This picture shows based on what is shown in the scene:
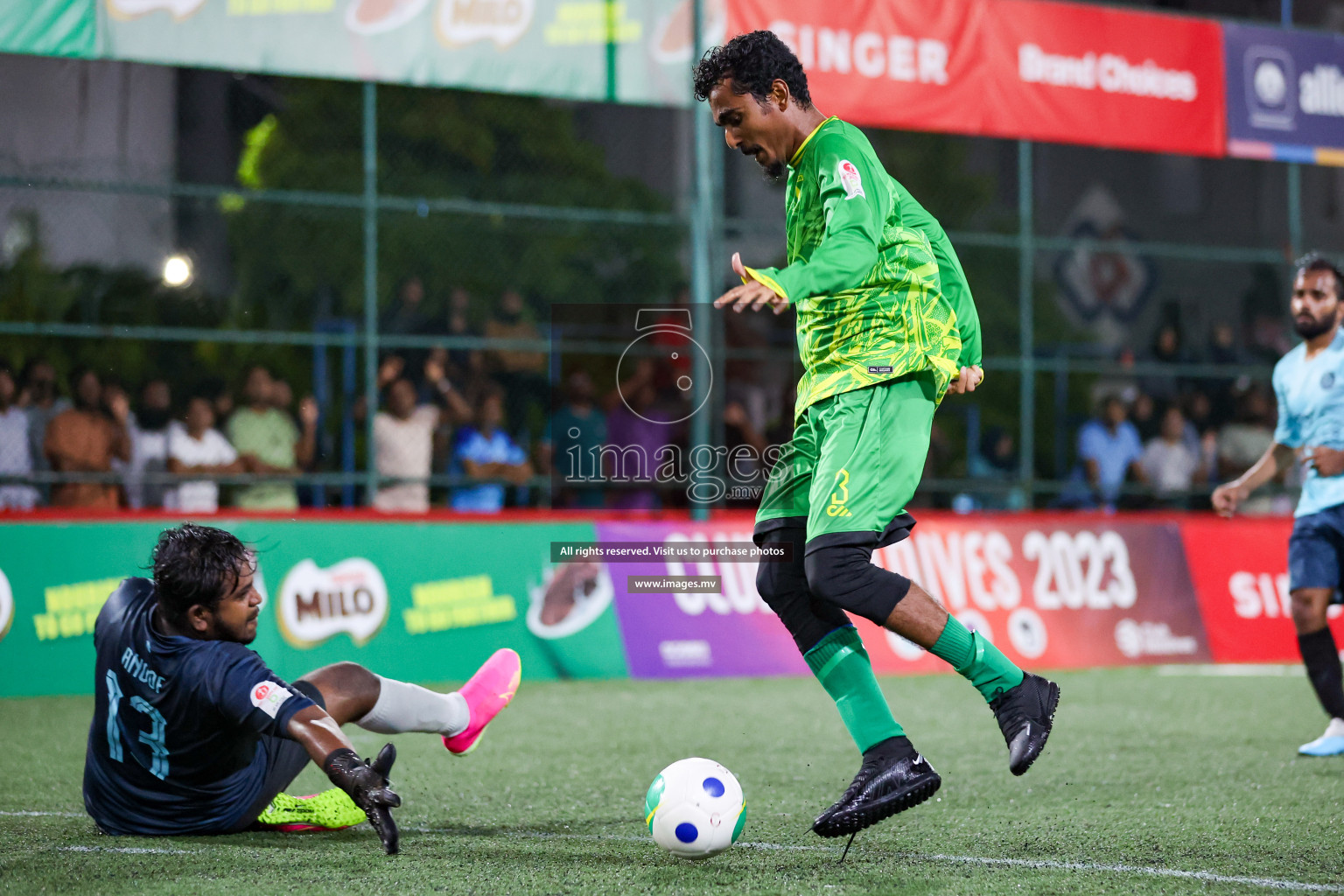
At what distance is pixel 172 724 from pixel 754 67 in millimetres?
2492

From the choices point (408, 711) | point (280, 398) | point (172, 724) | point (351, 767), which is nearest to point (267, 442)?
point (280, 398)

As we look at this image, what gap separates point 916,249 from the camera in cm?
453

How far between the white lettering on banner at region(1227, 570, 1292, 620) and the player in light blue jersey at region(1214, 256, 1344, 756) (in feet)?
16.7

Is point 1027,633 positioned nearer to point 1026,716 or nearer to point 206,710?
point 1026,716

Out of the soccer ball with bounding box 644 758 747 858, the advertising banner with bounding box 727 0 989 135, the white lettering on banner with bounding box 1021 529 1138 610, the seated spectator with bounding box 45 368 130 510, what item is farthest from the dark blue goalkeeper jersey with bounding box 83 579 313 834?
the advertising banner with bounding box 727 0 989 135

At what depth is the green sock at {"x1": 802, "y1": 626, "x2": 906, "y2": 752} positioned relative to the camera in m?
4.40

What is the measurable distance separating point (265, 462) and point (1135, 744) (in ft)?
23.0

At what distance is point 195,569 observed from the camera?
164 inches

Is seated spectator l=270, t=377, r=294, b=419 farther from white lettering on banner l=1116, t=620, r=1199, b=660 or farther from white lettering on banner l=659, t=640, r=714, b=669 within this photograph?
white lettering on banner l=1116, t=620, r=1199, b=660

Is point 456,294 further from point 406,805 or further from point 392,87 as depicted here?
point 406,805

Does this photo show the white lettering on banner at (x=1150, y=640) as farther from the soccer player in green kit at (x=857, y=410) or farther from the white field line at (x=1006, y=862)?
the white field line at (x=1006, y=862)

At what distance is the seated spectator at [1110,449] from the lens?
14656mm

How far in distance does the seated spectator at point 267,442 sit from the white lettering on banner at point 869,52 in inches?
187

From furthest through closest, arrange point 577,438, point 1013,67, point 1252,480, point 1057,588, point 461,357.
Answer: point 461,357
point 1013,67
point 577,438
point 1057,588
point 1252,480
